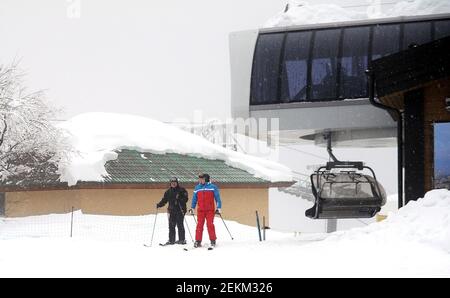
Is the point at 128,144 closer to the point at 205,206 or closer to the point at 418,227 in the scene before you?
the point at 205,206

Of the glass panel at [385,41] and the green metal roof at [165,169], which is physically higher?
the glass panel at [385,41]

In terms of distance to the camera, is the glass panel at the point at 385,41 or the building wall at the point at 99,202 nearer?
the glass panel at the point at 385,41

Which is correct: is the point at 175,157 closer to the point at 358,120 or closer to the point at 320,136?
the point at 320,136

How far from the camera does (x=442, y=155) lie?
11.3m

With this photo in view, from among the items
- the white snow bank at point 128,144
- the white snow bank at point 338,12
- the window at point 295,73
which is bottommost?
the white snow bank at point 128,144

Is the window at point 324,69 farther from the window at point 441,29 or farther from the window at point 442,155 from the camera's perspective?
the window at point 442,155

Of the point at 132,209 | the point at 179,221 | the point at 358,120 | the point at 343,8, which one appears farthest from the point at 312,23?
the point at 132,209

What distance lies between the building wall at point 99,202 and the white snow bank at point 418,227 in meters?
16.2

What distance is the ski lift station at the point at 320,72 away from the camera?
687 inches

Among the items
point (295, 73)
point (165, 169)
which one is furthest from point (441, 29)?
point (165, 169)

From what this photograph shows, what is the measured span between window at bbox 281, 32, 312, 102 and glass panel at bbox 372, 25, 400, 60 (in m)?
1.81

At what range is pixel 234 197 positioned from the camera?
29.0m

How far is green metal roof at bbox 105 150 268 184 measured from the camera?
2632 centimetres

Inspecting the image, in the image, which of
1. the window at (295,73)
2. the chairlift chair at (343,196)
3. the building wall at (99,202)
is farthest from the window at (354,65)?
the building wall at (99,202)
